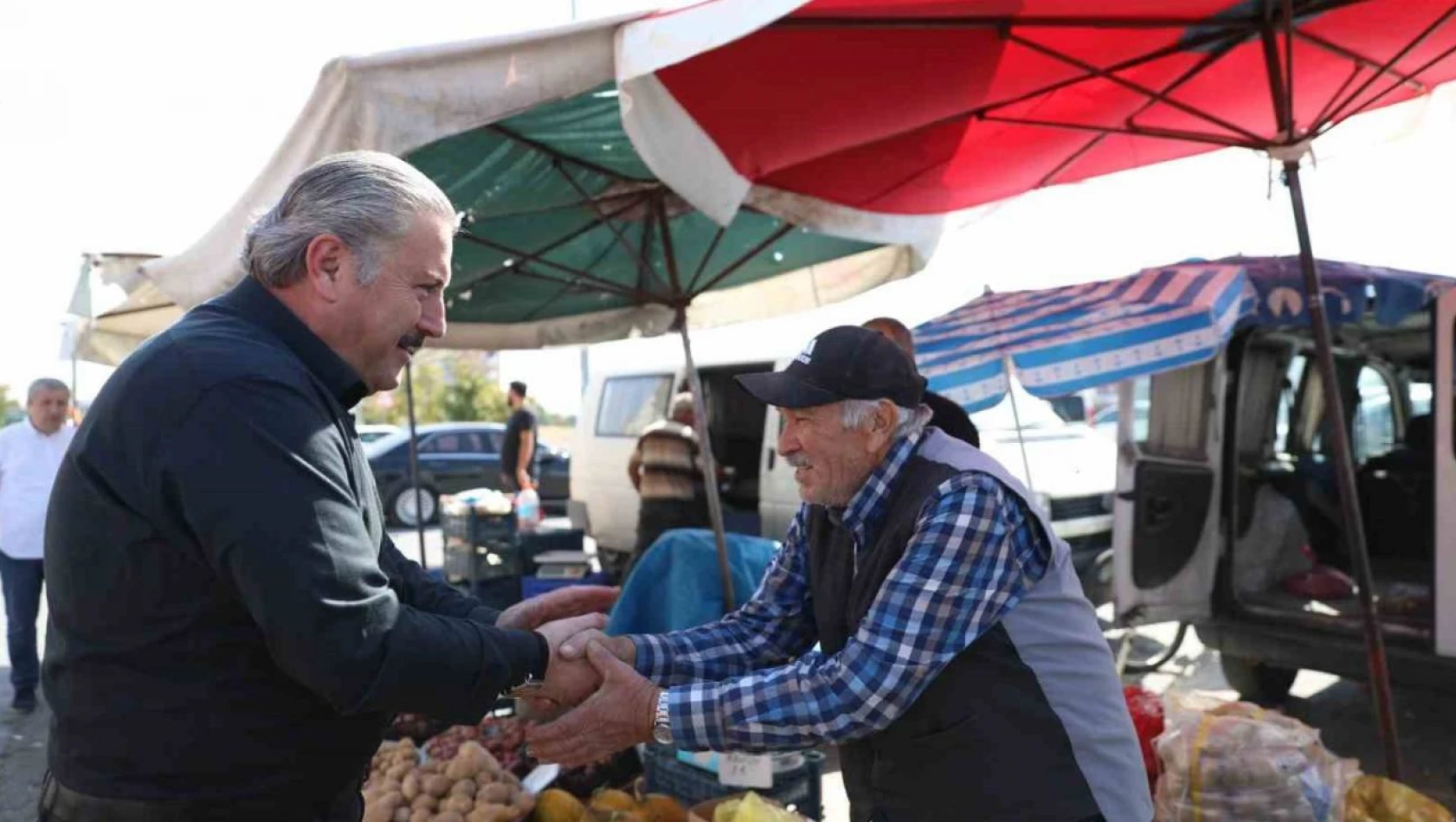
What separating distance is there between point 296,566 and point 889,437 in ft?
3.99

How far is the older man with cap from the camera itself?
1.98 metres

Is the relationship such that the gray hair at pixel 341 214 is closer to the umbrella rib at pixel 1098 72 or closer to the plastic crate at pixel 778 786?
the plastic crate at pixel 778 786

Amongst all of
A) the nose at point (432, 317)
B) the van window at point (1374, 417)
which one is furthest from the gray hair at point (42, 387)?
the van window at point (1374, 417)

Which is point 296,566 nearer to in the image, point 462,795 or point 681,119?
point 681,119

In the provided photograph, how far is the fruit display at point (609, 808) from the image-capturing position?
3.56m

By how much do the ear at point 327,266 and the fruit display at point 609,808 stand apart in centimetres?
227

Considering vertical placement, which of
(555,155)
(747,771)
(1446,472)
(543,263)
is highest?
(555,155)

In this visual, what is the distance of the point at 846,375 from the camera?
2.18 meters

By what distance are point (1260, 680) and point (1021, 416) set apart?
327cm

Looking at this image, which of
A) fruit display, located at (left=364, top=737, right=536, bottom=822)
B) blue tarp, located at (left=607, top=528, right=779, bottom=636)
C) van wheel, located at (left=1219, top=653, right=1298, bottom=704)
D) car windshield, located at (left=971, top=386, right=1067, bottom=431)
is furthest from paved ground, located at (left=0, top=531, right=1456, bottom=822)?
car windshield, located at (left=971, top=386, right=1067, bottom=431)

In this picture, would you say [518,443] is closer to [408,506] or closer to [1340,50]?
[408,506]

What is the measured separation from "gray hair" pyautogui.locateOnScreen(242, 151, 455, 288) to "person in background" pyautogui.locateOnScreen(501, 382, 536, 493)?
10554mm

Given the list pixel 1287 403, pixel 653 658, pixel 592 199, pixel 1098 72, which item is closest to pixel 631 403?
→ pixel 592 199

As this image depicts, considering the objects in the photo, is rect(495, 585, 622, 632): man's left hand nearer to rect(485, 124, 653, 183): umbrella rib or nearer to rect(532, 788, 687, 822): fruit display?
rect(532, 788, 687, 822): fruit display
